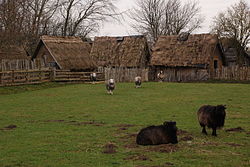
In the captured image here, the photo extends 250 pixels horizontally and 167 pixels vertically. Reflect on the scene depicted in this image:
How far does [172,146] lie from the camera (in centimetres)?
849

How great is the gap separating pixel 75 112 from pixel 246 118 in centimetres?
671

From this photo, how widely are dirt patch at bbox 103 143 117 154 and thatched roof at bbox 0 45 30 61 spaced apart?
2575 centimetres

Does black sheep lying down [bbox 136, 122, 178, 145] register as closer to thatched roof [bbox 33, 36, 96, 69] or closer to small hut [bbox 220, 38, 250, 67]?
thatched roof [bbox 33, 36, 96, 69]

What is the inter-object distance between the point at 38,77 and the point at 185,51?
18.1m

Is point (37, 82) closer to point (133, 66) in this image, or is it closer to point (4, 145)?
point (133, 66)

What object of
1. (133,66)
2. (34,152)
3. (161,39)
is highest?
(161,39)

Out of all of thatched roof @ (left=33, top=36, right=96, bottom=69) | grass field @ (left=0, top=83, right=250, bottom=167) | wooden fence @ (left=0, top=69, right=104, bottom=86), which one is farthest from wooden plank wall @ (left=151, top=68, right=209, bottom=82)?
grass field @ (left=0, top=83, right=250, bottom=167)

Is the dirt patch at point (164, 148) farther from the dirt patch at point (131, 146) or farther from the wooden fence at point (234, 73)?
the wooden fence at point (234, 73)

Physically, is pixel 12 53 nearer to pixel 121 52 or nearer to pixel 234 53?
pixel 121 52

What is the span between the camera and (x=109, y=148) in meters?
8.47

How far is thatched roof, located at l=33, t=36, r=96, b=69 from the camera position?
37.3 m

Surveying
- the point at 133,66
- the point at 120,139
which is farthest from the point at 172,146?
the point at 133,66

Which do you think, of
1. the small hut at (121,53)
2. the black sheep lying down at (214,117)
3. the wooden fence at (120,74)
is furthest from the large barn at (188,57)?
the black sheep lying down at (214,117)

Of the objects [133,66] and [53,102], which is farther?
[133,66]
